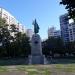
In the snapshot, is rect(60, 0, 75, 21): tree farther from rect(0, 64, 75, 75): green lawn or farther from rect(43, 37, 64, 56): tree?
rect(43, 37, 64, 56): tree

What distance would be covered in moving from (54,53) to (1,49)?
16139 millimetres

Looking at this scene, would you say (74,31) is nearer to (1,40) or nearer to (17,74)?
(1,40)

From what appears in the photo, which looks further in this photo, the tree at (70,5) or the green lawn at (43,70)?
the green lawn at (43,70)

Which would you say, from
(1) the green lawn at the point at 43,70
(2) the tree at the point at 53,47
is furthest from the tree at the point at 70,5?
(2) the tree at the point at 53,47

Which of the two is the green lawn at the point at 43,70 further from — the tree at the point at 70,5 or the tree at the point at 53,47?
the tree at the point at 53,47

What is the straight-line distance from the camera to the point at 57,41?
62.9 metres

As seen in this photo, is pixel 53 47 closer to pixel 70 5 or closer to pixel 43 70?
pixel 43 70

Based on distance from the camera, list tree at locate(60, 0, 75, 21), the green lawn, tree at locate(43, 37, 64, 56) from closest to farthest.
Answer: tree at locate(60, 0, 75, 21) → the green lawn → tree at locate(43, 37, 64, 56)

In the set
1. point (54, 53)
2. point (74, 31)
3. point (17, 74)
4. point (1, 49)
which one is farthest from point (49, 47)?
point (74, 31)

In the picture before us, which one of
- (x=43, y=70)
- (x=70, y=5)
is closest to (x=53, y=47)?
(x=43, y=70)

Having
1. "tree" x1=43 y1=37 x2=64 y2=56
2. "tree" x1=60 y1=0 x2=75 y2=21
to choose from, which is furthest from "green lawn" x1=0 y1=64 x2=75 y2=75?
"tree" x1=43 y1=37 x2=64 y2=56

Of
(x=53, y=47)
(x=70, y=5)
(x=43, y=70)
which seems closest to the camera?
(x=70, y=5)

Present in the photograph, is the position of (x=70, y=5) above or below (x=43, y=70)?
above

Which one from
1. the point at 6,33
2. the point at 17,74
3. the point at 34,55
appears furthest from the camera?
the point at 6,33
